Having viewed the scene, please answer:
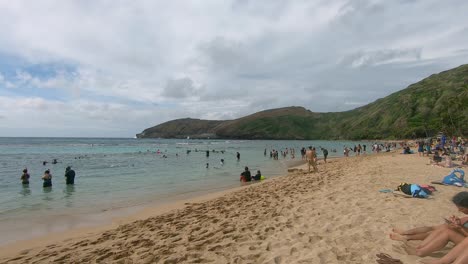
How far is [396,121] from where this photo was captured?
410 ft

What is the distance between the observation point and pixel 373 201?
26.9 feet

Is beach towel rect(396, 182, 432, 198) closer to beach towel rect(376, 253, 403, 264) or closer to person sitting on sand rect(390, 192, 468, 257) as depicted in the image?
person sitting on sand rect(390, 192, 468, 257)

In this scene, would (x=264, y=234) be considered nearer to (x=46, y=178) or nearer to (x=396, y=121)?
(x=46, y=178)

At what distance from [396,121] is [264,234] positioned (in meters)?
137

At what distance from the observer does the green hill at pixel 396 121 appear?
71.4 meters

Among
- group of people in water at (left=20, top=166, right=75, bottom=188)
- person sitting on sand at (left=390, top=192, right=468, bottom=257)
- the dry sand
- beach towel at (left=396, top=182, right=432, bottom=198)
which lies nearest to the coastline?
the dry sand

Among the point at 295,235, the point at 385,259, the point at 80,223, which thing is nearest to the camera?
the point at 385,259

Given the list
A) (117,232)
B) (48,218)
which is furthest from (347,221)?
(48,218)

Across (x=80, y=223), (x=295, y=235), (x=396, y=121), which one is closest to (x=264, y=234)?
(x=295, y=235)

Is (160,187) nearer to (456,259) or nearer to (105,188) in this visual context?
(105,188)

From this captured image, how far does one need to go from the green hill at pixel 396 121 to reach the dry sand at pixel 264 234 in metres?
48.1

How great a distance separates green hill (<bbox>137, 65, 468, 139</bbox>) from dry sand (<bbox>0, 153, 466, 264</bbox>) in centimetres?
4814

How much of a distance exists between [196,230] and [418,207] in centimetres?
560

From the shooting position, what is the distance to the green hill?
71363mm
